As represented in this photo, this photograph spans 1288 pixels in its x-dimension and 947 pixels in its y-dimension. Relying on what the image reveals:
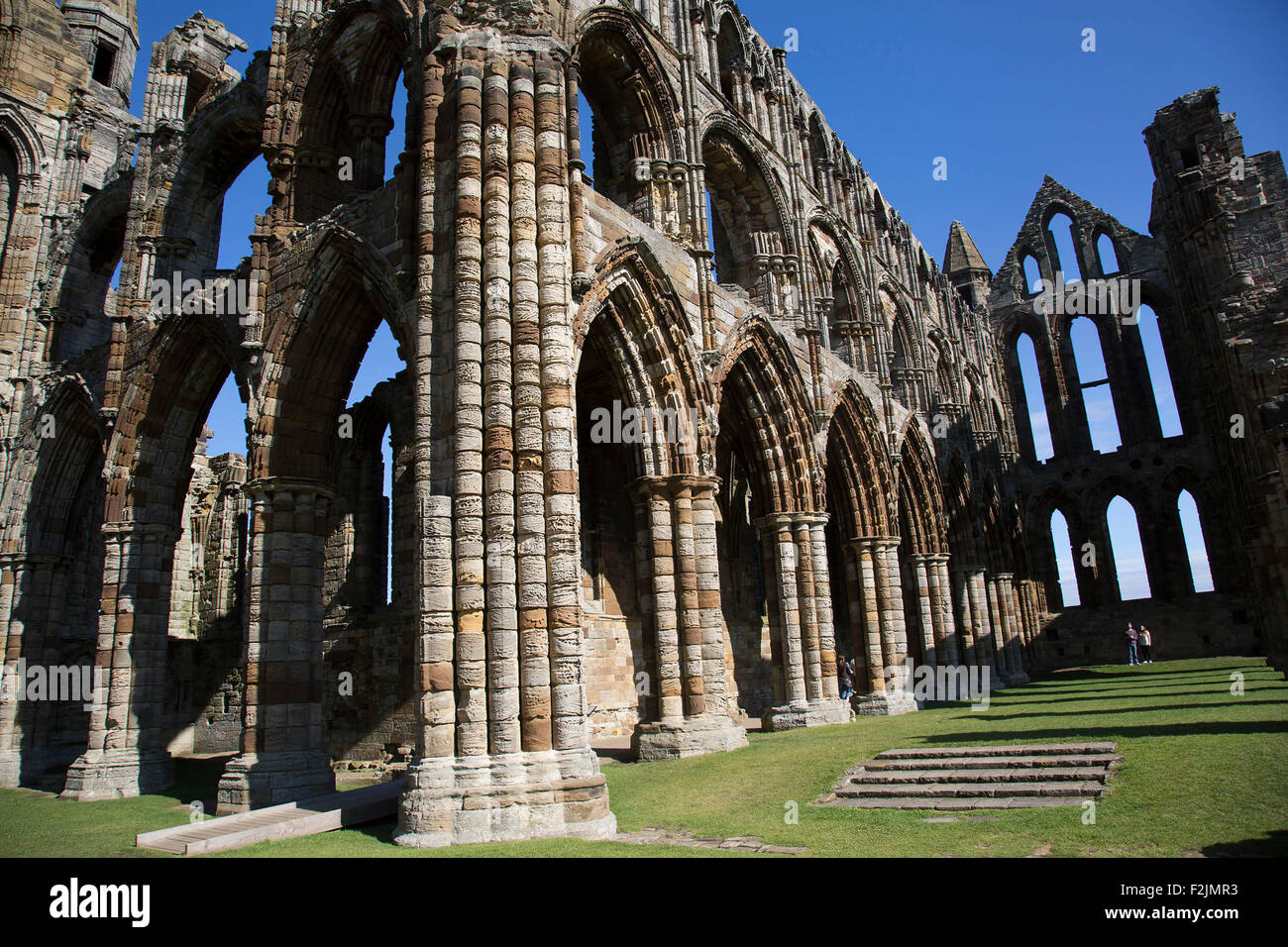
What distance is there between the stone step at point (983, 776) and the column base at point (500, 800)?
3.44 meters

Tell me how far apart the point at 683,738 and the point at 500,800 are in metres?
4.77

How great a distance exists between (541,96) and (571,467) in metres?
4.81

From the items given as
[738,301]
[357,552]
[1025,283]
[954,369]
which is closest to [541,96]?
[738,301]

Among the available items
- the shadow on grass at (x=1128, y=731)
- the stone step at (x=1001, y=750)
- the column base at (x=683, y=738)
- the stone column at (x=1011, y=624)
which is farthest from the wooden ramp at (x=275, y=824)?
the stone column at (x=1011, y=624)

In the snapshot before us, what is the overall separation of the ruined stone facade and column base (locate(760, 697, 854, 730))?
150 mm

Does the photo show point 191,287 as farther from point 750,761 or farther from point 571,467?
point 750,761

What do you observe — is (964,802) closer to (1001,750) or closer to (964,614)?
(1001,750)

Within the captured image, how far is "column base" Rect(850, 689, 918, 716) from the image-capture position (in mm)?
19031

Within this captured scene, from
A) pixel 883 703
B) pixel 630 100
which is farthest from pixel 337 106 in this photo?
pixel 883 703

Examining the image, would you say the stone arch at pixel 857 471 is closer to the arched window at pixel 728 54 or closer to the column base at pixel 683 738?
the arched window at pixel 728 54

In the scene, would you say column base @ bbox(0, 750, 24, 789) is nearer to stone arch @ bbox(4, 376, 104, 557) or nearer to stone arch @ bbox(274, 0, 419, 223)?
stone arch @ bbox(4, 376, 104, 557)

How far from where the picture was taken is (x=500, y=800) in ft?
26.7

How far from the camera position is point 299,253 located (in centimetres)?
1351

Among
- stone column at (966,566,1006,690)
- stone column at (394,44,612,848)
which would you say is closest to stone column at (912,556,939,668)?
stone column at (966,566,1006,690)
